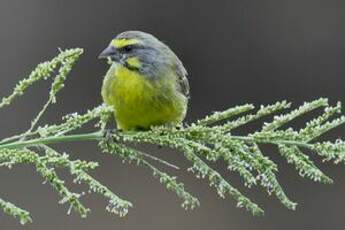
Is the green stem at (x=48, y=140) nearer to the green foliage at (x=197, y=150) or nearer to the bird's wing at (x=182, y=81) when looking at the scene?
the green foliage at (x=197, y=150)

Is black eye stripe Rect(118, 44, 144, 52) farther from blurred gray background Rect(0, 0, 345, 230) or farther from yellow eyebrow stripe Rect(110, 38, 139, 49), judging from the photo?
blurred gray background Rect(0, 0, 345, 230)

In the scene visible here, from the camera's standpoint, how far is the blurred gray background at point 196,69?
947cm

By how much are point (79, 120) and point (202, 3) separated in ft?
26.6

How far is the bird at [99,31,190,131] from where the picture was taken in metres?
3.67

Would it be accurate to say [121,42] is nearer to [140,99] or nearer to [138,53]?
[138,53]

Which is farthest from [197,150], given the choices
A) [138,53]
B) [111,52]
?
[138,53]

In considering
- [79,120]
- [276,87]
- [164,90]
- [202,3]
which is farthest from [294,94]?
[79,120]

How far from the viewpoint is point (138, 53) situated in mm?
4000

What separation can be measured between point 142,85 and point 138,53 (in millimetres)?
272

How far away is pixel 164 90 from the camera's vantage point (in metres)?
3.83

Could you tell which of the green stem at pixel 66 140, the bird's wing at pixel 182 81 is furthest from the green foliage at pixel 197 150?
the bird's wing at pixel 182 81

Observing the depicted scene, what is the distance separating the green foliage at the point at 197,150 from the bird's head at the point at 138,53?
1.56 metres

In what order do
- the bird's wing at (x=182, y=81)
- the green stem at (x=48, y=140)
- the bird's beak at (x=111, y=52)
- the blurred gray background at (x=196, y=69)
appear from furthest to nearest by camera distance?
the blurred gray background at (x=196, y=69), the bird's wing at (x=182, y=81), the bird's beak at (x=111, y=52), the green stem at (x=48, y=140)

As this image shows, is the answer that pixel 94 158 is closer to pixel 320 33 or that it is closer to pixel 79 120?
pixel 320 33
